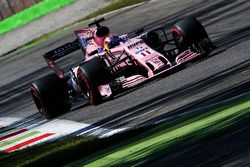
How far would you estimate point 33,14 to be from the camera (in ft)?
124

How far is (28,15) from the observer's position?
3775 centimetres

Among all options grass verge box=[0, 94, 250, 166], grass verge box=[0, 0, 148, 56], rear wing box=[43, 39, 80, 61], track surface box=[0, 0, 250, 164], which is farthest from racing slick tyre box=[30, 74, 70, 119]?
grass verge box=[0, 0, 148, 56]

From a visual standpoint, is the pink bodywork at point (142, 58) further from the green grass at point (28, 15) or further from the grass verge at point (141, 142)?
the green grass at point (28, 15)

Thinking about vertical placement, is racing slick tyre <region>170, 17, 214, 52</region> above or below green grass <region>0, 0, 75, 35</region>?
above

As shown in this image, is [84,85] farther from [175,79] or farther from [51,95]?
[175,79]

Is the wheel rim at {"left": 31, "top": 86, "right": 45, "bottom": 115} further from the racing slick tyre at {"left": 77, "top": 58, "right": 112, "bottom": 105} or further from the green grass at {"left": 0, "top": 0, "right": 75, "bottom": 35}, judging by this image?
the green grass at {"left": 0, "top": 0, "right": 75, "bottom": 35}

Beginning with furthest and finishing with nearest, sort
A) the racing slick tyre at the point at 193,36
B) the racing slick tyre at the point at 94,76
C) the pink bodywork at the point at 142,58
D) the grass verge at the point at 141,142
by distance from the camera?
the racing slick tyre at the point at 193,36
the racing slick tyre at the point at 94,76
the pink bodywork at the point at 142,58
the grass verge at the point at 141,142

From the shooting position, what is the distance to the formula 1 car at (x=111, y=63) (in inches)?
583

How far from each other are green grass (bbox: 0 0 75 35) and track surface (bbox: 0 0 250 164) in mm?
9128

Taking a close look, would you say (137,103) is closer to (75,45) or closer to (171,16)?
(75,45)

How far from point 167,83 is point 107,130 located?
8.88ft

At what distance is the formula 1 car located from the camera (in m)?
14.8

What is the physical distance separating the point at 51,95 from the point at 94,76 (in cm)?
154

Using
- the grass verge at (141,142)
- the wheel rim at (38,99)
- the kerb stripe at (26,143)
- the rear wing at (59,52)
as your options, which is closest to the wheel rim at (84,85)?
the wheel rim at (38,99)
